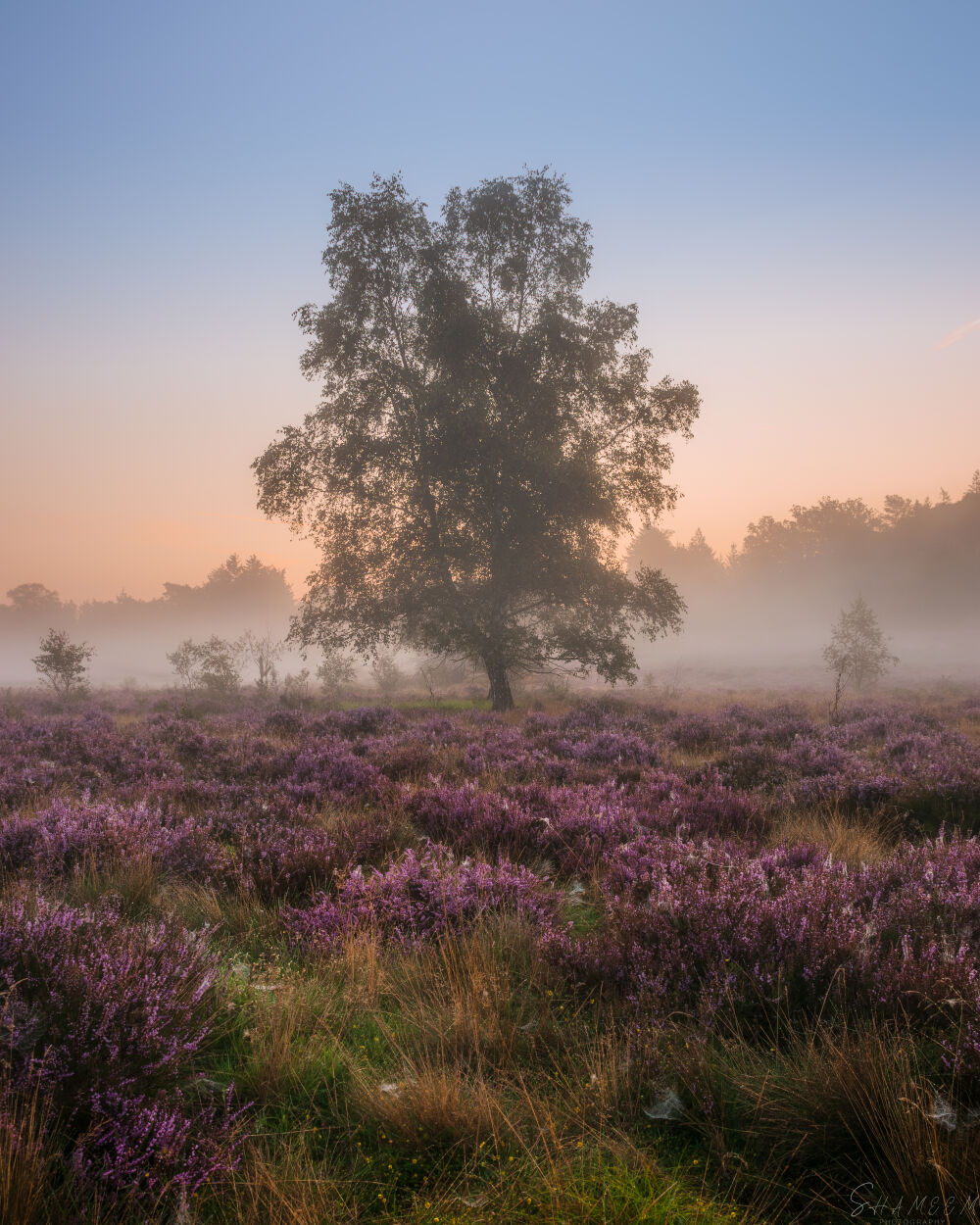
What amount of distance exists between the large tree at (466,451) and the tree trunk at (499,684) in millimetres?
45

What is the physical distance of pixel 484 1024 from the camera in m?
2.27

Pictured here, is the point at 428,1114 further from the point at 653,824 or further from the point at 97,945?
the point at 653,824

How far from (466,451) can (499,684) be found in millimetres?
6868

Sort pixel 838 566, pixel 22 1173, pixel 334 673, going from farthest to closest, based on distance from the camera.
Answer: pixel 838 566
pixel 334 673
pixel 22 1173

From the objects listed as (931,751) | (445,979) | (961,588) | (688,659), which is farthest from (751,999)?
(961,588)

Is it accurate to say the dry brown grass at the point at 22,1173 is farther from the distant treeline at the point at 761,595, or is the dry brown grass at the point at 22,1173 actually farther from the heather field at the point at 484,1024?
the distant treeline at the point at 761,595

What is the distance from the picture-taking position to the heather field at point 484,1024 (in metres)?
1.56

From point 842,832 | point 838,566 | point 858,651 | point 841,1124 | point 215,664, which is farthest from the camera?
point 838,566

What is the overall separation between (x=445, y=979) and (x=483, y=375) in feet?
56.7

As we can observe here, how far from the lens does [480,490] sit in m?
17.4

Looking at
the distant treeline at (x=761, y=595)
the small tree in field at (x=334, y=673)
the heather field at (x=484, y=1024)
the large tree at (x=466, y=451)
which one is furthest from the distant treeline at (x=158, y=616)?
the heather field at (x=484, y=1024)

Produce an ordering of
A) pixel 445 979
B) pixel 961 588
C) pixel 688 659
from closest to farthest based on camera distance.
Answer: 1. pixel 445 979
2. pixel 688 659
3. pixel 961 588

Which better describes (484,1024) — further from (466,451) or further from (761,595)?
(761,595)

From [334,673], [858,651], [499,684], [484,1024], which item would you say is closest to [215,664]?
[334,673]
